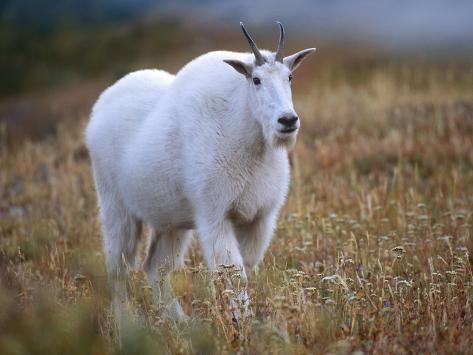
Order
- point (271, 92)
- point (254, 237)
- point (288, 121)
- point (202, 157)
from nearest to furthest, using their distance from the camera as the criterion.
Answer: point (288, 121) < point (271, 92) < point (202, 157) < point (254, 237)

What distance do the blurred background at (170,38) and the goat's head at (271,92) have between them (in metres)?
10.3

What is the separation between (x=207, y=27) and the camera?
3055 centimetres

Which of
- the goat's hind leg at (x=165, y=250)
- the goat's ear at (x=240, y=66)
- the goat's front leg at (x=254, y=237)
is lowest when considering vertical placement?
the goat's hind leg at (x=165, y=250)

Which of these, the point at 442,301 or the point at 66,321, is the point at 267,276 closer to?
the point at 442,301

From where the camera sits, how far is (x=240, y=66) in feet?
19.4

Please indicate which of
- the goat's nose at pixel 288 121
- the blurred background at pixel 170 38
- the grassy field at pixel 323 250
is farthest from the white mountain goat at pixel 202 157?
the blurred background at pixel 170 38

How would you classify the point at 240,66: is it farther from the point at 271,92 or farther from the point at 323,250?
the point at 323,250

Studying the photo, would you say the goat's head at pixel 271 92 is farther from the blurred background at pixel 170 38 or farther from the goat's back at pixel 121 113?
the blurred background at pixel 170 38

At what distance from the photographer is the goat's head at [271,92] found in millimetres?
5621

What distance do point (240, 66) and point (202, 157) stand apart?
0.73m

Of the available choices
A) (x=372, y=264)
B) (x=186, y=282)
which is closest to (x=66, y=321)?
(x=186, y=282)

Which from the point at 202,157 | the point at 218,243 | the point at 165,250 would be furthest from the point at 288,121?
the point at 165,250

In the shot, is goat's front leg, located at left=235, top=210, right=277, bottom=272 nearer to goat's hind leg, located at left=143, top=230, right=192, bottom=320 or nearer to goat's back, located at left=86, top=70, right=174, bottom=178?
goat's hind leg, located at left=143, top=230, right=192, bottom=320

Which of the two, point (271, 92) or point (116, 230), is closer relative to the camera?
point (271, 92)
